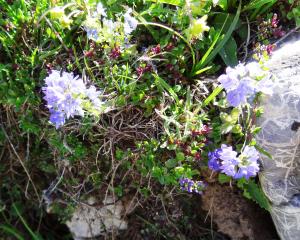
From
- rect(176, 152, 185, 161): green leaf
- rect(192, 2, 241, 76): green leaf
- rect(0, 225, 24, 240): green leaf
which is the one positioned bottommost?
rect(0, 225, 24, 240): green leaf

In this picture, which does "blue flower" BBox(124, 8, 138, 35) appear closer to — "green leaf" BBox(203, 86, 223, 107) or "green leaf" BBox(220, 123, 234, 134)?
"green leaf" BBox(203, 86, 223, 107)

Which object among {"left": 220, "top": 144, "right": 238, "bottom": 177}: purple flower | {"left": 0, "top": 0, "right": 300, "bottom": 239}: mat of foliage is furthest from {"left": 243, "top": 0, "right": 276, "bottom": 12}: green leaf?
{"left": 220, "top": 144, "right": 238, "bottom": 177}: purple flower

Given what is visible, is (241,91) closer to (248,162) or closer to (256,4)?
(248,162)

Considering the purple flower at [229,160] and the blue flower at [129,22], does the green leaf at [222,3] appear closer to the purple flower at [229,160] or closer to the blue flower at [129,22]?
the blue flower at [129,22]

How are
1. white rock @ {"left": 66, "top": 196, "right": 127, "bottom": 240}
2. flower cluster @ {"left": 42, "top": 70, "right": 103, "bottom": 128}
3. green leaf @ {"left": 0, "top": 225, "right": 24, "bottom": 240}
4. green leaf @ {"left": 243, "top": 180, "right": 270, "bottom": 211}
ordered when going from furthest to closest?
green leaf @ {"left": 0, "top": 225, "right": 24, "bottom": 240} → white rock @ {"left": 66, "top": 196, "right": 127, "bottom": 240} → green leaf @ {"left": 243, "top": 180, "right": 270, "bottom": 211} → flower cluster @ {"left": 42, "top": 70, "right": 103, "bottom": 128}

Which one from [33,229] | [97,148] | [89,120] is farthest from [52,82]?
[33,229]
